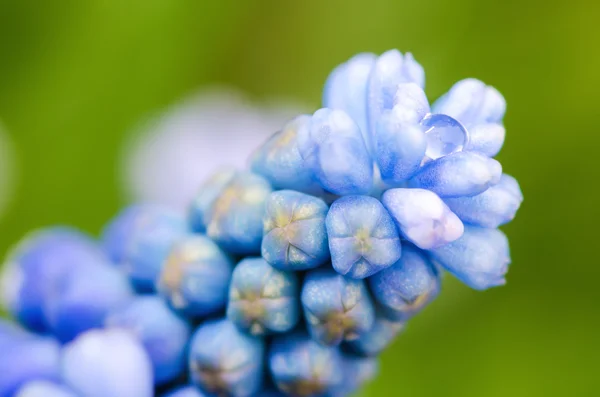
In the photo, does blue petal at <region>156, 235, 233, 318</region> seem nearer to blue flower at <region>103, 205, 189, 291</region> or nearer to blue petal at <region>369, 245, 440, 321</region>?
blue flower at <region>103, 205, 189, 291</region>

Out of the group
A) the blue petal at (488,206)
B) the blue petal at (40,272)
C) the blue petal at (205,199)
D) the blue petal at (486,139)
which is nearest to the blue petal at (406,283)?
the blue petal at (488,206)

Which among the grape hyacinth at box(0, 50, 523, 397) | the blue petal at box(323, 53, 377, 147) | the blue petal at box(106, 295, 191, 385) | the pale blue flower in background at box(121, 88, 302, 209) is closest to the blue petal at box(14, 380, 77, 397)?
the grape hyacinth at box(0, 50, 523, 397)

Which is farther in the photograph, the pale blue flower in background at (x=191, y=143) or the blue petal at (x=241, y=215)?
the pale blue flower in background at (x=191, y=143)

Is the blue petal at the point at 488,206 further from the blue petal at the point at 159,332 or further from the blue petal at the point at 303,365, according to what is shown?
the blue petal at the point at 159,332

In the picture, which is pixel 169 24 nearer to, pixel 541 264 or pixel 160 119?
pixel 160 119

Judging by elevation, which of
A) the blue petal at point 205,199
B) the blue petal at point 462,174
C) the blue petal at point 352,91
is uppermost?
the blue petal at point 352,91

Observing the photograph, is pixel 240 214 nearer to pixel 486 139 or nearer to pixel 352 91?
pixel 352 91

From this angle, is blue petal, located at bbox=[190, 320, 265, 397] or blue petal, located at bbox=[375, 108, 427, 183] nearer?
blue petal, located at bbox=[375, 108, 427, 183]
